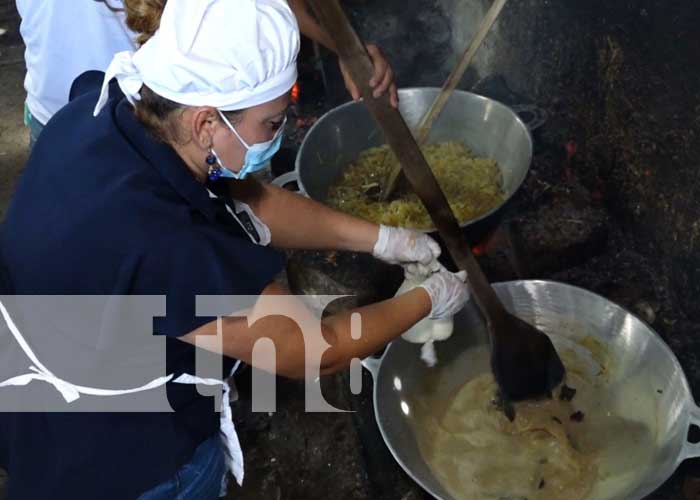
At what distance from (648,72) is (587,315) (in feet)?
3.54

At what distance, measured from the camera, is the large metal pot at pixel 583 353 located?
2285 millimetres

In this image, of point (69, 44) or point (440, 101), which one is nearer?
point (69, 44)

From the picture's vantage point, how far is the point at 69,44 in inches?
102

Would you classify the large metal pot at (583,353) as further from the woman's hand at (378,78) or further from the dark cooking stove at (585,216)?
the woman's hand at (378,78)

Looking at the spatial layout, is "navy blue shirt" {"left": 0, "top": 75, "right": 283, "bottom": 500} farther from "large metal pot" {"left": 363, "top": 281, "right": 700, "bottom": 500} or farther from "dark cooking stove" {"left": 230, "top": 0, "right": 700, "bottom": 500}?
"dark cooking stove" {"left": 230, "top": 0, "right": 700, "bottom": 500}

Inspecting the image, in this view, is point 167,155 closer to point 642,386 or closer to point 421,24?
point 642,386

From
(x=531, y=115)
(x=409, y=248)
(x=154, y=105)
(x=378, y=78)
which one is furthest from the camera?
(x=531, y=115)

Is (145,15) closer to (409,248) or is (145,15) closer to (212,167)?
(212,167)

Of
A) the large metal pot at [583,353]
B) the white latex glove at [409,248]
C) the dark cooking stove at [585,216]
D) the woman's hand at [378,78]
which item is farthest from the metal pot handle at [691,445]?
the woman's hand at [378,78]

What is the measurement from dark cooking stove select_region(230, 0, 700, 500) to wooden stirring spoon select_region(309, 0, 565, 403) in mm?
497

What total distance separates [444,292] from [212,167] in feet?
2.95

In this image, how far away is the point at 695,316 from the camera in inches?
119

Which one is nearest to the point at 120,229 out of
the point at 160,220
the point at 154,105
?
the point at 160,220

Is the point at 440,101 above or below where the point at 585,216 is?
above
